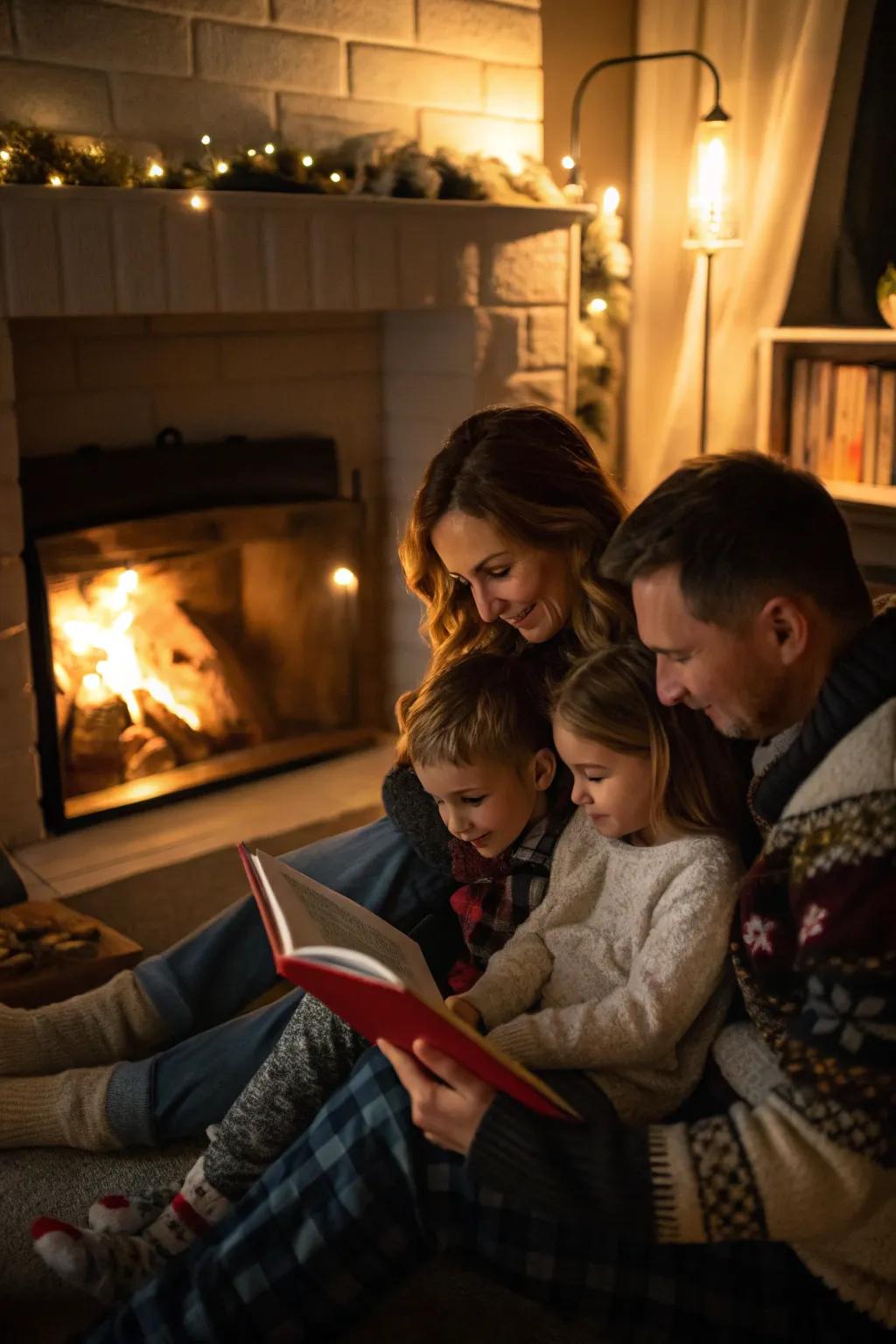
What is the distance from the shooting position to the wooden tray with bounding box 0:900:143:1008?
72.9 inches

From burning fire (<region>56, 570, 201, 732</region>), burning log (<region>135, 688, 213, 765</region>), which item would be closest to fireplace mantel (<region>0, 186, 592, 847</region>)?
burning fire (<region>56, 570, 201, 732</region>)

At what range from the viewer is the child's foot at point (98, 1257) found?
4.20ft

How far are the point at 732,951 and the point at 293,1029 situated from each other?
50cm

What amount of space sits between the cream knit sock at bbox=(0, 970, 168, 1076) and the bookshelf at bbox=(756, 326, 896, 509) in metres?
1.87

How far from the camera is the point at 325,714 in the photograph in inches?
120

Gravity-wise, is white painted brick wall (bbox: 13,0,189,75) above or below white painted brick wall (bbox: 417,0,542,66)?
below

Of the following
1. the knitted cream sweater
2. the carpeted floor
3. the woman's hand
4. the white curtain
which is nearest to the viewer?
the woman's hand

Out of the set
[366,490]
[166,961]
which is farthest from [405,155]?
[166,961]

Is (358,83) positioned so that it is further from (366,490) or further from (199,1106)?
(199,1106)

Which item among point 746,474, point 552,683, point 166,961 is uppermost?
point 746,474

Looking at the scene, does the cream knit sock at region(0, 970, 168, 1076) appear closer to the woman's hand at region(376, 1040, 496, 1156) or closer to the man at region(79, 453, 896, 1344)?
the man at region(79, 453, 896, 1344)

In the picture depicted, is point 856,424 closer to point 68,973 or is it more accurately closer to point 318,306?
point 318,306

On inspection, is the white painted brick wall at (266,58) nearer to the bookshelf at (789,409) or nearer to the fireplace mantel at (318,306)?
the fireplace mantel at (318,306)

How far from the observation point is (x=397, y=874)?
5.38ft
